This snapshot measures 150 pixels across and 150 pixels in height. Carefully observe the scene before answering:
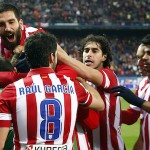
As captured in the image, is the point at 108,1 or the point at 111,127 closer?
the point at 111,127

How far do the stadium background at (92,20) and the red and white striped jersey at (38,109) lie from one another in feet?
86.9

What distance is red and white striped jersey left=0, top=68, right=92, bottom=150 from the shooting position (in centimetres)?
255

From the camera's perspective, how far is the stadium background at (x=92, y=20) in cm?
3019

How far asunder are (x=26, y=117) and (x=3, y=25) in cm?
103

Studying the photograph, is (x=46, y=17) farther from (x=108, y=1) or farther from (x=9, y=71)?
(x=9, y=71)

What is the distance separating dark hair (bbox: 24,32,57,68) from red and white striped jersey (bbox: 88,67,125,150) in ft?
2.91

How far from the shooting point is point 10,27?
329cm

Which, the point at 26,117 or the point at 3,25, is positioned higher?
the point at 3,25

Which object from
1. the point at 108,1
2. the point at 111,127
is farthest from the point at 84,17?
the point at 111,127

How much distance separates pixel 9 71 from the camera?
2992 millimetres

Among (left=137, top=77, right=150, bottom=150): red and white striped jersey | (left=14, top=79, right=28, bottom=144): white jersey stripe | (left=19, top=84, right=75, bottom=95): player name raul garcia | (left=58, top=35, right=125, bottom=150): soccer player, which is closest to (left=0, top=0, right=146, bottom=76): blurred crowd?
(left=137, top=77, right=150, bottom=150): red and white striped jersey

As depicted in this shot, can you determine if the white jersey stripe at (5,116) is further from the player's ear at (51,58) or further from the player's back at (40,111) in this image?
the player's ear at (51,58)

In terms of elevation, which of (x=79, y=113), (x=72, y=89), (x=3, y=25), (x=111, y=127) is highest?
(x=3, y=25)

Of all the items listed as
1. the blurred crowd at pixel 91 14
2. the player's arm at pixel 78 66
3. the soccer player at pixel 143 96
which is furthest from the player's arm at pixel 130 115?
the blurred crowd at pixel 91 14
